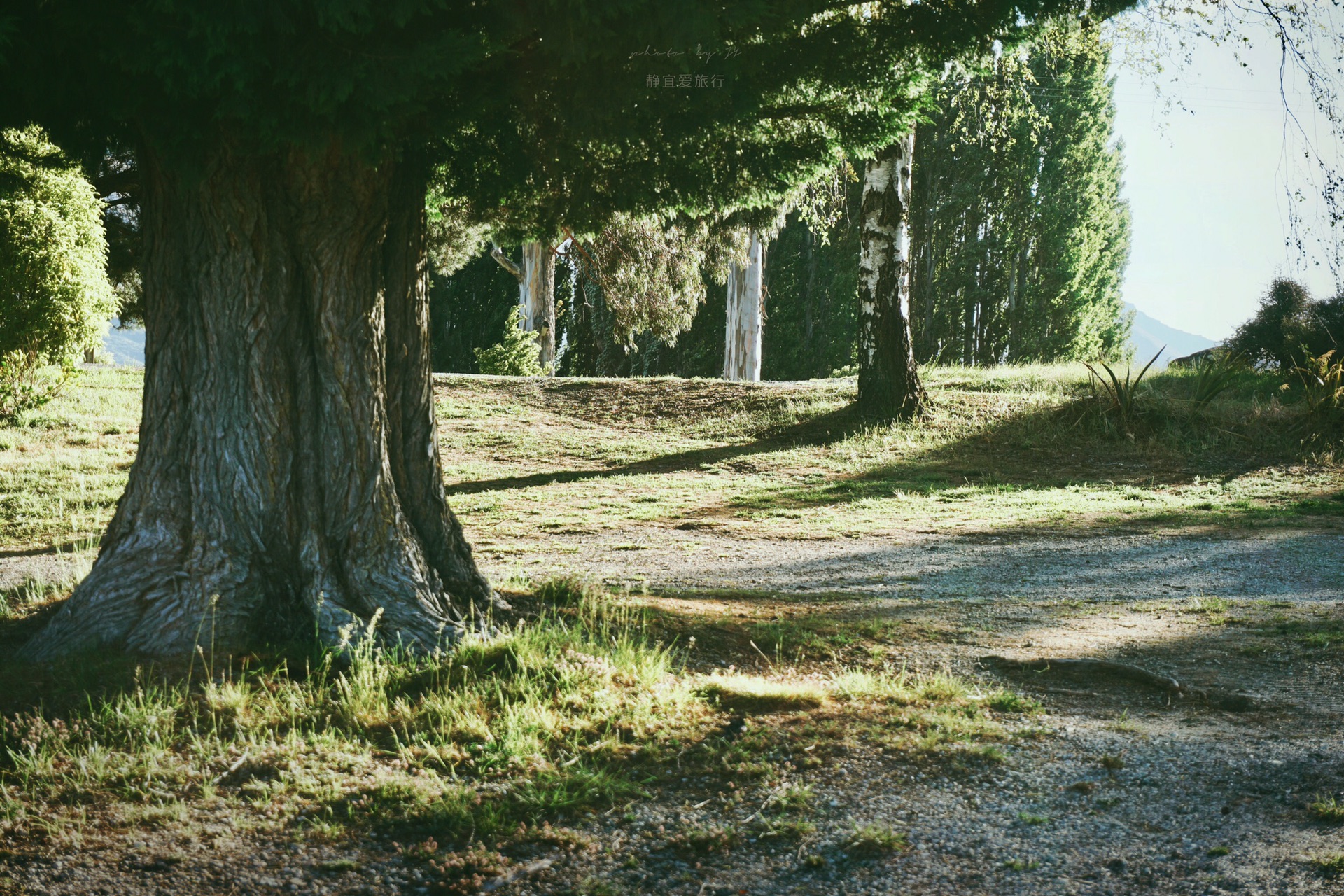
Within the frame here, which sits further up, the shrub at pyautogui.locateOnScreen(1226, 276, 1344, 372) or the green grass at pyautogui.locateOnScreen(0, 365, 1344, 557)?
the shrub at pyautogui.locateOnScreen(1226, 276, 1344, 372)

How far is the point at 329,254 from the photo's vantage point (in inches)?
189

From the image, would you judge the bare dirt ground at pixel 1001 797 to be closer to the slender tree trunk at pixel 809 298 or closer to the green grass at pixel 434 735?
the green grass at pixel 434 735

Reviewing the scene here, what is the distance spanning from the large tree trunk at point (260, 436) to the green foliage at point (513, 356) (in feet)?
55.5

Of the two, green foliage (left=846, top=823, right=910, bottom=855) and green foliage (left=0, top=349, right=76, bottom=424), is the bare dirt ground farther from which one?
green foliage (left=0, top=349, right=76, bottom=424)

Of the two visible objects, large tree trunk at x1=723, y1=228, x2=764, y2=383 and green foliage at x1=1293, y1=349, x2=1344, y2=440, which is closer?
green foliage at x1=1293, y1=349, x2=1344, y2=440

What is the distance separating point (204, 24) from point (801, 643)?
3716 millimetres

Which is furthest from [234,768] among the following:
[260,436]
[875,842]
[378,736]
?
[875,842]

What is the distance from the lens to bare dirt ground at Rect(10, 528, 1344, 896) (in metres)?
2.90

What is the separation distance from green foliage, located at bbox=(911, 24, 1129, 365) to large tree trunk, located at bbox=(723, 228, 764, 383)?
890 cm

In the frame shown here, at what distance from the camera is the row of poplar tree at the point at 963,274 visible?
28.8 metres

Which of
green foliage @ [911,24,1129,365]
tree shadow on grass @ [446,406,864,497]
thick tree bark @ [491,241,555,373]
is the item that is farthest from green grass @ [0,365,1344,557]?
green foliage @ [911,24,1129,365]

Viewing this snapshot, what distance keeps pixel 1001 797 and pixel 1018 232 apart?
2829 centimetres

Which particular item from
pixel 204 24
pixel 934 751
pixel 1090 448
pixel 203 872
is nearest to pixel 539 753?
pixel 203 872
